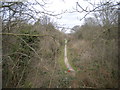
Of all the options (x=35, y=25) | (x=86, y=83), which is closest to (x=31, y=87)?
(x=35, y=25)

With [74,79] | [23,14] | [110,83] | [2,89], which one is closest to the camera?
[23,14]

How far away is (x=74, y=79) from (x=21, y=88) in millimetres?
3603

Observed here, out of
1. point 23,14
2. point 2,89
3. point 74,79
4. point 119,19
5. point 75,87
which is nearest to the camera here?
point 23,14

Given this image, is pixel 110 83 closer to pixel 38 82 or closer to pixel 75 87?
pixel 75 87

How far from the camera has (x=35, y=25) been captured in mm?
3322

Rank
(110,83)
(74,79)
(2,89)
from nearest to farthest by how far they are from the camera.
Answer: (2,89) < (110,83) < (74,79)

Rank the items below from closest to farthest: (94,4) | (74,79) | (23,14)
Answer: (94,4) < (23,14) < (74,79)

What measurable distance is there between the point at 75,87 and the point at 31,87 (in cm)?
286

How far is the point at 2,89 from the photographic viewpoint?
321cm

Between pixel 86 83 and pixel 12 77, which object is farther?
pixel 86 83

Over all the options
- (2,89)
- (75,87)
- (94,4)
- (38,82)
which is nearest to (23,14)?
(94,4)

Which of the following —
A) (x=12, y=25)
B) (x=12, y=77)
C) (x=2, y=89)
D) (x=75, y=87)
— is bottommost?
(x=75, y=87)

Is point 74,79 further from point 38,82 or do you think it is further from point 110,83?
point 38,82

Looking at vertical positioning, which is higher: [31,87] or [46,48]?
[46,48]
